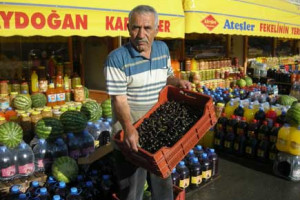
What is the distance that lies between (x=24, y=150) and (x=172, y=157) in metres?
2.27

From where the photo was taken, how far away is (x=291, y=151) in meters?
4.26

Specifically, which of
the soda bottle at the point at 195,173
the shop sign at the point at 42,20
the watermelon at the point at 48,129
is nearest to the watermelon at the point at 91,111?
the watermelon at the point at 48,129

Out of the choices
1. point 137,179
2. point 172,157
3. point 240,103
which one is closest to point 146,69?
point 172,157

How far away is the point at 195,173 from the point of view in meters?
4.00

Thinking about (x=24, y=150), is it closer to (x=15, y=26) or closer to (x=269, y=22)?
(x=15, y=26)

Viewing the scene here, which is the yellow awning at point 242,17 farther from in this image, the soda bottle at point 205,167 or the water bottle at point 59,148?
the water bottle at point 59,148

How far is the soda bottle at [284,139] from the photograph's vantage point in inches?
169

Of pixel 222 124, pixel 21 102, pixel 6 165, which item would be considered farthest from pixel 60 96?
pixel 222 124

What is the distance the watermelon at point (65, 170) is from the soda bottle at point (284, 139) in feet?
9.48

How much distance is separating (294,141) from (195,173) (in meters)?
1.48

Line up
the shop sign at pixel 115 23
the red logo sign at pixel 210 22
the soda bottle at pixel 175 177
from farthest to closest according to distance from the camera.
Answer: the red logo sign at pixel 210 22, the shop sign at pixel 115 23, the soda bottle at pixel 175 177

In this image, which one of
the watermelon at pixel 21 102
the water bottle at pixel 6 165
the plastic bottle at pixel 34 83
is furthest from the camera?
the plastic bottle at pixel 34 83

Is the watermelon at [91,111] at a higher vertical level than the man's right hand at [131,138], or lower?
lower

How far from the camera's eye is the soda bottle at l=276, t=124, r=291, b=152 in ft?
14.1
